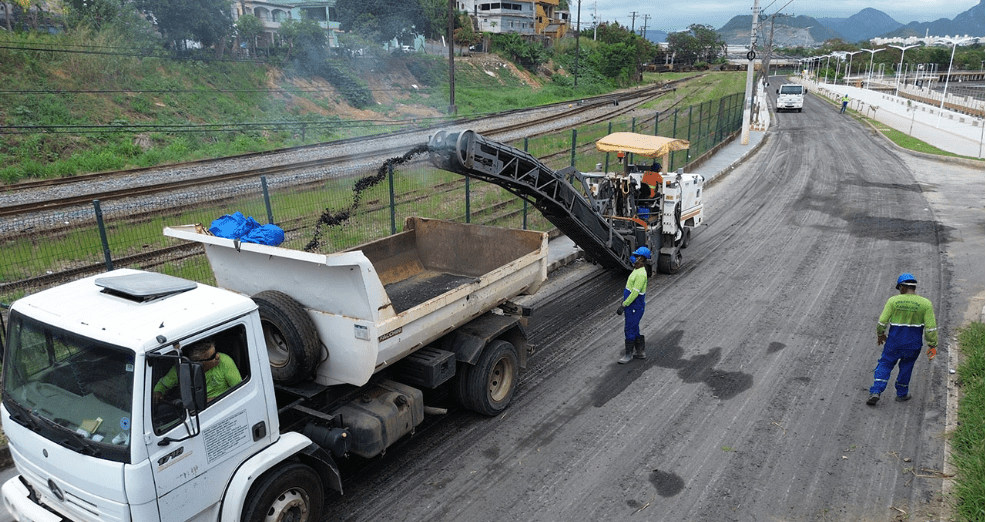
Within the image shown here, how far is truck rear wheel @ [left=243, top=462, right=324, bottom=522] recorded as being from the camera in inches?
181

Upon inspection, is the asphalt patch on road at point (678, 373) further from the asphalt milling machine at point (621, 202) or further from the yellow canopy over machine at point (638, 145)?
the yellow canopy over machine at point (638, 145)

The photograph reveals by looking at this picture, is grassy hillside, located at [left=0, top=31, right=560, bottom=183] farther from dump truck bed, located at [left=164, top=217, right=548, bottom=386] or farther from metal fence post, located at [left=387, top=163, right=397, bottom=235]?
dump truck bed, located at [left=164, top=217, right=548, bottom=386]

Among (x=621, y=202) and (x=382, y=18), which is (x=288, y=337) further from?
(x=382, y=18)

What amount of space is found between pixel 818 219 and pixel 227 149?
19486mm

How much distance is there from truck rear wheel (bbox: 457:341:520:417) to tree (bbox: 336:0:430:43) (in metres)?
38.5

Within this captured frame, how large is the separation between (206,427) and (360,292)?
1.58m

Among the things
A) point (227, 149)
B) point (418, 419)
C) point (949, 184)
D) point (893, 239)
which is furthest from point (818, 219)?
point (227, 149)

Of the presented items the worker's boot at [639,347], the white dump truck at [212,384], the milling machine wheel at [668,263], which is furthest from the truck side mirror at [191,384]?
the milling machine wheel at [668,263]

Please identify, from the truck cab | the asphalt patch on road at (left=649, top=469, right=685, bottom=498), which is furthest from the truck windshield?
the asphalt patch on road at (left=649, top=469, right=685, bottom=498)

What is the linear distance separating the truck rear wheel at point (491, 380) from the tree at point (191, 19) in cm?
3221

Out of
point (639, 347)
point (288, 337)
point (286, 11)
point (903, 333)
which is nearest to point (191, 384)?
point (288, 337)

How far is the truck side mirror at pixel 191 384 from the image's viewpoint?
3867 mm

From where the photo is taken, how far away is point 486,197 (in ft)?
50.0

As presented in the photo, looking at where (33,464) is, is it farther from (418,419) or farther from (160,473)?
(418,419)
